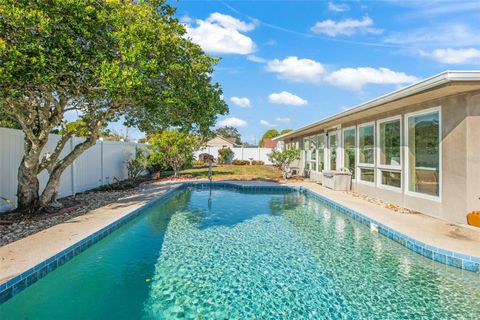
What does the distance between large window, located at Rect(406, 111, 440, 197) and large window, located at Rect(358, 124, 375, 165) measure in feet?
6.79

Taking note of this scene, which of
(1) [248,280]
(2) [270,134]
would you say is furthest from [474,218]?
(2) [270,134]

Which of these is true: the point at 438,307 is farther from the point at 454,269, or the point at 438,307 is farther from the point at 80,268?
the point at 80,268

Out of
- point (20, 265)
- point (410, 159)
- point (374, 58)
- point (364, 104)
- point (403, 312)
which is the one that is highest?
point (374, 58)

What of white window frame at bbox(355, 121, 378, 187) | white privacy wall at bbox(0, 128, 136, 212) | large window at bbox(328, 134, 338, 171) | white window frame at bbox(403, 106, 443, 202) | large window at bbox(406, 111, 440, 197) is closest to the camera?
white privacy wall at bbox(0, 128, 136, 212)

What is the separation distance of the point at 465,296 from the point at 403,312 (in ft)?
3.31

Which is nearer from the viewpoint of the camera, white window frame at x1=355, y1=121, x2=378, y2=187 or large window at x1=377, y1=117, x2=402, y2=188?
large window at x1=377, y1=117, x2=402, y2=188

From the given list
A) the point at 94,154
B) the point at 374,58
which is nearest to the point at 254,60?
the point at 374,58

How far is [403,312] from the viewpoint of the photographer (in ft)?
11.0

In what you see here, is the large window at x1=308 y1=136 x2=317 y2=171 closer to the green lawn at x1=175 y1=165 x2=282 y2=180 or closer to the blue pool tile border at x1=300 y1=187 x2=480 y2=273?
the green lawn at x1=175 y1=165 x2=282 y2=180

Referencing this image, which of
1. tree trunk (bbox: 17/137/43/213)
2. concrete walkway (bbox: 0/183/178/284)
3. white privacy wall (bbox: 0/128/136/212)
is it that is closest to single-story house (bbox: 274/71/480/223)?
concrete walkway (bbox: 0/183/178/284)

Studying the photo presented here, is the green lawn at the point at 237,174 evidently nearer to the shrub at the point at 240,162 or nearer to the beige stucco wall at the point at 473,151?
the shrub at the point at 240,162

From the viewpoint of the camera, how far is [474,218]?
5.75m

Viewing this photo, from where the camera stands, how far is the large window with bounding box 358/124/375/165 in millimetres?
9922

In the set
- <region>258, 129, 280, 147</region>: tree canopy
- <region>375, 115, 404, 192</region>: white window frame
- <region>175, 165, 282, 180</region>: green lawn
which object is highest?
<region>258, 129, 280, 147</region>: tree canopy
